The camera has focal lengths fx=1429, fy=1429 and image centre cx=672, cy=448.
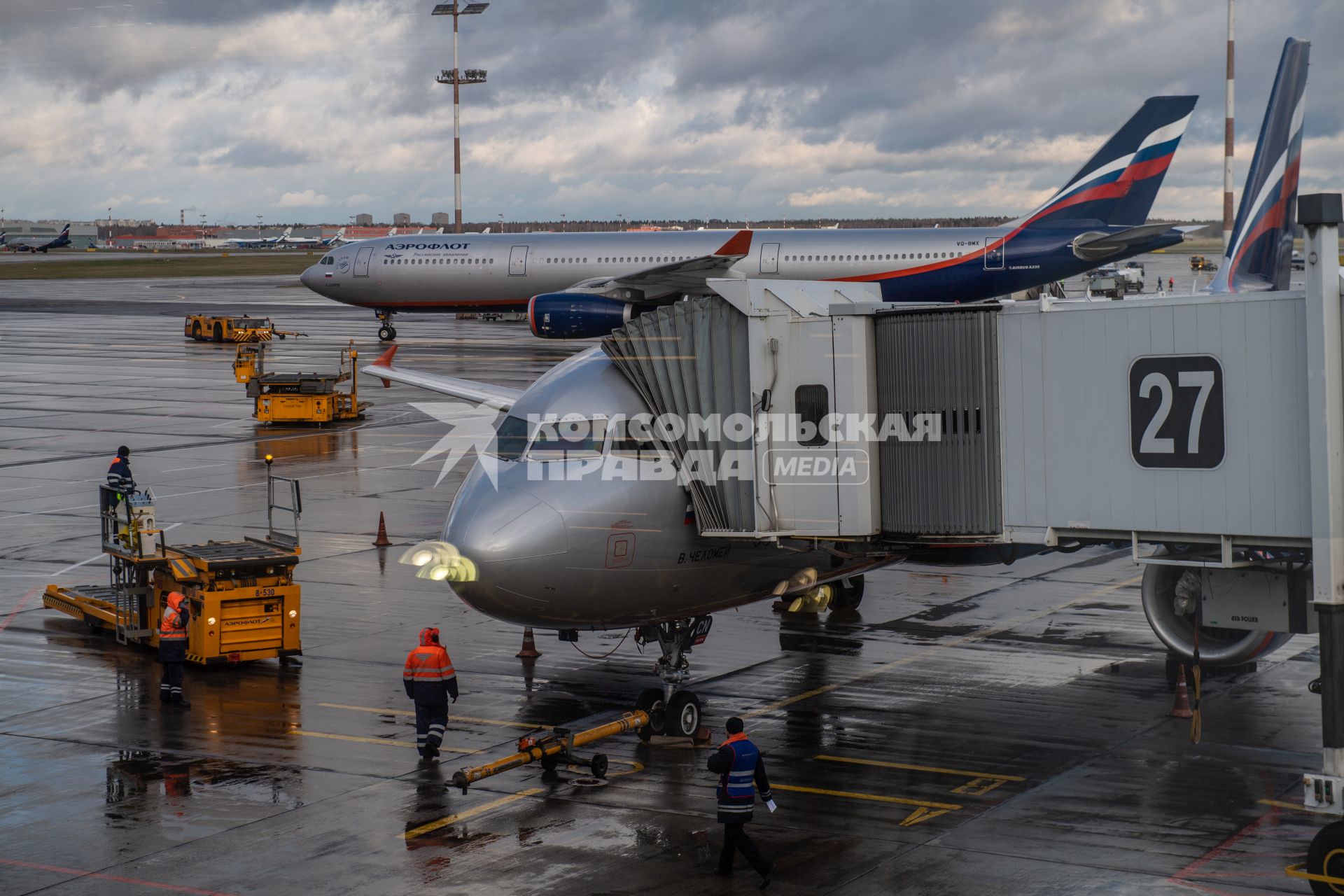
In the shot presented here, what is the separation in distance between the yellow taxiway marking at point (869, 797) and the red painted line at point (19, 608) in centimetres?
1466

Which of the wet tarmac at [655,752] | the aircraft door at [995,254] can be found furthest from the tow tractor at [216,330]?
the wet tarmac at [655,752]

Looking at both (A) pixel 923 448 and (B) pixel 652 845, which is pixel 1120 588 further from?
(B) pixel 652 845

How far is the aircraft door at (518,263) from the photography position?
70.6 metres

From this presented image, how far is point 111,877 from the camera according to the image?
13.8 meters

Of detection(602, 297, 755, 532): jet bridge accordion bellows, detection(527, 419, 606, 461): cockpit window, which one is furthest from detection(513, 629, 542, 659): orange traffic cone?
detection(602, 297, 755, 532): jet bridge accordion bellows

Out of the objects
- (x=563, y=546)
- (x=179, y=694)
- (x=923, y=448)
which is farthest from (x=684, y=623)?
(x=179, y=694)

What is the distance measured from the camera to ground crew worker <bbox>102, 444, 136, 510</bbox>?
80.7 ft

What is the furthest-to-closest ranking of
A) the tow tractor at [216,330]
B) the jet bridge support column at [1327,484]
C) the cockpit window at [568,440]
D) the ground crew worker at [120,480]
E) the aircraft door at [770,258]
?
the tow tractor at [216,330], the aircraft door at [770,258], the ground crew worker at [120,480], the cockpit window at [568,440], the jet bridge support column at [1327,484]

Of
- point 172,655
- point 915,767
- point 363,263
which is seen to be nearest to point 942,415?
point 915,767

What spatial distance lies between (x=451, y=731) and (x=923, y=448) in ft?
23.9

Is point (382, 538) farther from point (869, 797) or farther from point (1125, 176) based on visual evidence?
point (1125, 176)

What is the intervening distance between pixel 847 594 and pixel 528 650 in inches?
250

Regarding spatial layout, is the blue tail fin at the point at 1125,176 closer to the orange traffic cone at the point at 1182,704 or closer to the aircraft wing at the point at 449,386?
the aircraft wing at the point at 449,386

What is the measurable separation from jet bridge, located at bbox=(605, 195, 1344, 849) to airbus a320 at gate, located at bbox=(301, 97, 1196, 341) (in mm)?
29934
